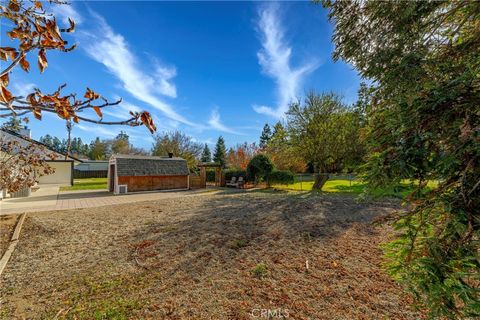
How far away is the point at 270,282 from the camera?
3291 mm

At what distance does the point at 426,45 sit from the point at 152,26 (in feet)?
19.7

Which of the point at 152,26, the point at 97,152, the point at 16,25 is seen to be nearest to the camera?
the point at 16,25

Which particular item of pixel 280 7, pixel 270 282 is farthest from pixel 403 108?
pixel 280 7

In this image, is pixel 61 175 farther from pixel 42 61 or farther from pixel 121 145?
pixel 42 61

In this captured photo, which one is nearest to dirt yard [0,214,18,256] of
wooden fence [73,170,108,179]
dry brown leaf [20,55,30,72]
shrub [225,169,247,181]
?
dry brown leaf [20,55,30,72]

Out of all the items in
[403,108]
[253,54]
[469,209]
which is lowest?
[469,209]

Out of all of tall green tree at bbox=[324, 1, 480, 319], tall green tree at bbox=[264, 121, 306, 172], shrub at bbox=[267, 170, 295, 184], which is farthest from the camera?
shrub at bbox=[267, 170, 295, 184]

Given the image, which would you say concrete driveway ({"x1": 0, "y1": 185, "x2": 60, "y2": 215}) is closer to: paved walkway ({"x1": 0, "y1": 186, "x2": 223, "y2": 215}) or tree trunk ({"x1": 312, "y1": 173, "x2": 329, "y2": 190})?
paved walkway ({"x1": 0, "y1": 186, "x2": 223, "y2": 215})

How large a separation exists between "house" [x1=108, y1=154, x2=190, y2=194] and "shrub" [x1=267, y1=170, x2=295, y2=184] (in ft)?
23.9

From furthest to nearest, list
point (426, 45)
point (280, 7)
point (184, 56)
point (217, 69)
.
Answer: point (217, 69)
point (184, 56)
point (280, 7)
point (426, 45)

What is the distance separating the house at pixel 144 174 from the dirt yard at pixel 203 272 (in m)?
8.96

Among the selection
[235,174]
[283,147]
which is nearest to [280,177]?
[283,147]

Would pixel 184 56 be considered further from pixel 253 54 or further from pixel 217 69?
pixel 253 54

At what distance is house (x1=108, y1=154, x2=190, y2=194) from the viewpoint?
1544cm
